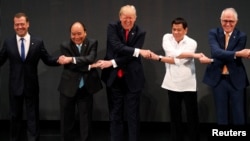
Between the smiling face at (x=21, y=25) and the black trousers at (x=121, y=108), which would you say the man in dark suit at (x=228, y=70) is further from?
the smiling face at (x=21, y=25)

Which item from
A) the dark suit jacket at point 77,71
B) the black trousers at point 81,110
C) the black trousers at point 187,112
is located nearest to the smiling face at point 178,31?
the black trousers at point 187,112

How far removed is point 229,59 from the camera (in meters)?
4.07

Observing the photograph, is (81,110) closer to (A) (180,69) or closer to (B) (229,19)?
(A) (180,69)

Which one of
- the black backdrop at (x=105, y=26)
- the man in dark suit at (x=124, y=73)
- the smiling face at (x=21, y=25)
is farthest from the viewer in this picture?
the black backdrop at (x=105, y=26)

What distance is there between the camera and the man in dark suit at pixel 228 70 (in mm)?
4117

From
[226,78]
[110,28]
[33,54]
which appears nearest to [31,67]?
[33,54]

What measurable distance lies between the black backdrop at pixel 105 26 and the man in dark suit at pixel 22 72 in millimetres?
1028

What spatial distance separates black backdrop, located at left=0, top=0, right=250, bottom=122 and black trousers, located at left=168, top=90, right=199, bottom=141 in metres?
1.08

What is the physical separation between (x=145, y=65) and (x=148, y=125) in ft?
2.77

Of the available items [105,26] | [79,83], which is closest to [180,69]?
[79,83]

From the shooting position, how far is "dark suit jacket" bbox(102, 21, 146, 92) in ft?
14.1

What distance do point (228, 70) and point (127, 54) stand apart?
107cm

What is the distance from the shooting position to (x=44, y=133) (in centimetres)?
537

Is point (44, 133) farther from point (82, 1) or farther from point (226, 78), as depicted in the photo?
point (226, 78)
